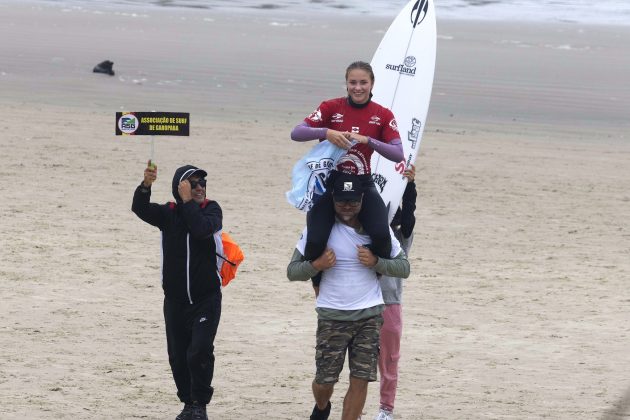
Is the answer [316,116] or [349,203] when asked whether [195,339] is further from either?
[316,116]

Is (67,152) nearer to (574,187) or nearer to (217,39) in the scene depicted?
(574,187)

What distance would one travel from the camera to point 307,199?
7090 millimetres

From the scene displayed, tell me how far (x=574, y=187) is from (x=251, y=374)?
9.76 m

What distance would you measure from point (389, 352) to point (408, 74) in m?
2.94

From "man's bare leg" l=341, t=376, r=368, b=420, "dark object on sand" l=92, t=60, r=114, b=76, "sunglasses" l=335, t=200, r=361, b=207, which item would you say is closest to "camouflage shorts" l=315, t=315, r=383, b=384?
"man's bare leg" l=341, t=376, r=368, b=420

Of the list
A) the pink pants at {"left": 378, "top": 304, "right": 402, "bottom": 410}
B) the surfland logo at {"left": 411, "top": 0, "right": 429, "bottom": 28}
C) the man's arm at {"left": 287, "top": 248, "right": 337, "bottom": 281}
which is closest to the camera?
the man's arm at {"left": 287, "top": 248, "right": 337, "bottom": 281}

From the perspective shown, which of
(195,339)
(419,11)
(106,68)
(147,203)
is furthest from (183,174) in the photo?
(106,68)

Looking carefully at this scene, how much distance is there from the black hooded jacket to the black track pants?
0.21 feet

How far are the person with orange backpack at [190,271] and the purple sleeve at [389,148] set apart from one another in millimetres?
998

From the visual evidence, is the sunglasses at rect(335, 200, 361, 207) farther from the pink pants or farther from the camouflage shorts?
the pink pants

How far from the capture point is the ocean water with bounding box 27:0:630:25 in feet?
177

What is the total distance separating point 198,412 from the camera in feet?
24.3

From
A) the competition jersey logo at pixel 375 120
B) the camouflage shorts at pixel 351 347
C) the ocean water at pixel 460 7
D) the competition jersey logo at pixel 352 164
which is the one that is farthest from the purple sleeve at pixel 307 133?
the ocean water at pixel 460 7

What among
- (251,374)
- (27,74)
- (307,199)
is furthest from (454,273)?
(27,74)
